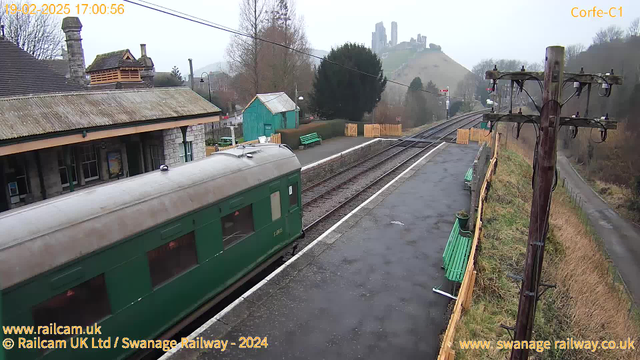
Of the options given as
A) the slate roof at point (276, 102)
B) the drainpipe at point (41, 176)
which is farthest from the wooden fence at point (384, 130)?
the drainpipe at point (41, 176)

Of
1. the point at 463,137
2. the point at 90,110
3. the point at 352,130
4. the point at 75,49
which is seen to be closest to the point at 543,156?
the point at 90,110

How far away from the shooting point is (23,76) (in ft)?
48.3

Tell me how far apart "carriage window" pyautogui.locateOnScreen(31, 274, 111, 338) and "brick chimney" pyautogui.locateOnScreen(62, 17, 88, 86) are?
17.2 metres

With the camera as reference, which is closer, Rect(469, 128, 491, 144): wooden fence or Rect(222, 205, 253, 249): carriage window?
Rect(222, 205, 253, 249): carriage window

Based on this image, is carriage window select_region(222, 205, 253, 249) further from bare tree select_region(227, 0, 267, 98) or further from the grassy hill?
the grassy hill

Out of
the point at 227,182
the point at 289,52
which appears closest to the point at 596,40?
the point at 289,52

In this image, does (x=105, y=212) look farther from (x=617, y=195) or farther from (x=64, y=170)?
(x=617, y=195)

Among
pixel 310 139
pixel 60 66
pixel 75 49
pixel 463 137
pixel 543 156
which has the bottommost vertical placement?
pixel 463 137

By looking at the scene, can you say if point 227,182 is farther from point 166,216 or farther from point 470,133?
point 470,133

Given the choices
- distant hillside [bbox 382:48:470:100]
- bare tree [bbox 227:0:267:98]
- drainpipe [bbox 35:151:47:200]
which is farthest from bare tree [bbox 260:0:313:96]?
distant hillside [bbox 382:48:470:100]

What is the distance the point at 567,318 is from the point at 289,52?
1463 inches

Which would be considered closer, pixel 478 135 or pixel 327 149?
pixel 327 149

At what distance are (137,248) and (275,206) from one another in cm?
389

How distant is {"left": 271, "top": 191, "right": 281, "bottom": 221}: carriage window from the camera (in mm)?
9445
